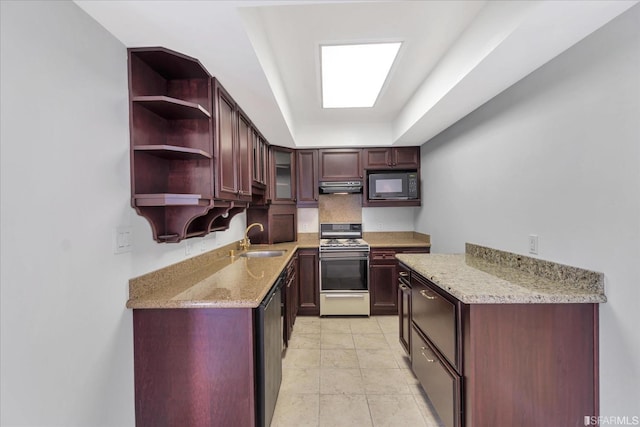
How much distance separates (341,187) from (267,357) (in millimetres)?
2452

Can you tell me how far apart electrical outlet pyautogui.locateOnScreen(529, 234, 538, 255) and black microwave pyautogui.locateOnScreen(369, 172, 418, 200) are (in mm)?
1881

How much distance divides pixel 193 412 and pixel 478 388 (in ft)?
4.81

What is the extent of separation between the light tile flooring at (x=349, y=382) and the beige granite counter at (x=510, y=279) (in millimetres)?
983

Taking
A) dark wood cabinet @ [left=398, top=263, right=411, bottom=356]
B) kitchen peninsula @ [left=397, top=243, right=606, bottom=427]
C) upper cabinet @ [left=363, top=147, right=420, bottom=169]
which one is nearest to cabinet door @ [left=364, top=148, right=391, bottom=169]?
upper cabinet @ [left=363, top=147, right=420, bottom=169]

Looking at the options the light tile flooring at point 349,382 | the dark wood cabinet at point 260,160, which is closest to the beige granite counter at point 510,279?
the light tile flooring at point 349,382

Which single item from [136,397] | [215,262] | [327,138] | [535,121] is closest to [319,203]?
[327,138]

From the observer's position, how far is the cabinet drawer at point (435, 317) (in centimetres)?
138

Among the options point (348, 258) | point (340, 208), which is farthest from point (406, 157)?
point (348, 258)

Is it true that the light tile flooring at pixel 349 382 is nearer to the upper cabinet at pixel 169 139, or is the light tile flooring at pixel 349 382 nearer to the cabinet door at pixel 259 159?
the upper cabinet at pixel 169 139

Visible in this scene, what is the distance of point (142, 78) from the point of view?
1426 millimetres

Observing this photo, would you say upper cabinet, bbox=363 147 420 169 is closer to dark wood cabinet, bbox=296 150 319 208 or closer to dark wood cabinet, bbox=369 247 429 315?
dark wood cabinet, bbox=296 150 319 208

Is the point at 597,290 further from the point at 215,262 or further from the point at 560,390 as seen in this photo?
the point at 215,262

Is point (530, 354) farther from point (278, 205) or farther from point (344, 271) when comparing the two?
point (278, 205)

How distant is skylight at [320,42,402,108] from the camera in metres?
1.78
